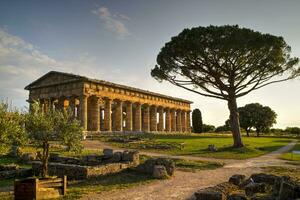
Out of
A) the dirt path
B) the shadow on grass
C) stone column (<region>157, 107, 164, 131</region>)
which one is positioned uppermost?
stone column (<region>157, 107, 164, 131</region>)

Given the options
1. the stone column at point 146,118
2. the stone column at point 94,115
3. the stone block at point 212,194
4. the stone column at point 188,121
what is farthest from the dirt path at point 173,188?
the stone column at point 188,121

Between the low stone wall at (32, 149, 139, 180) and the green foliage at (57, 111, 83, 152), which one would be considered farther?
the low stone wall at (32, 149, 139, 180)

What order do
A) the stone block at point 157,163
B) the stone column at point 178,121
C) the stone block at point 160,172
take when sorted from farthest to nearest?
the stone column at point 178,121
the stone block at point 157,163
the stone block at point 160,172

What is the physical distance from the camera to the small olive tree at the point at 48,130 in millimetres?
15016

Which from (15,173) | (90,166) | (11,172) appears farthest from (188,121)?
(11,172)

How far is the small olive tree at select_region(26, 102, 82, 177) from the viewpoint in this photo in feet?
49.3

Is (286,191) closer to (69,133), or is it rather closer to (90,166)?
(69,133)

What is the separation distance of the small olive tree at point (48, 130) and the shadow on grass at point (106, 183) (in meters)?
1.76

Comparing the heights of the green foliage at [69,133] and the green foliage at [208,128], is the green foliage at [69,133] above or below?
below

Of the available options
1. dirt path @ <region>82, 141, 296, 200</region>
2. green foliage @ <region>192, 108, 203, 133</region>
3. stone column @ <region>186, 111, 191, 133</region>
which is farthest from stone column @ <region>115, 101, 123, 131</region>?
dirt path @ <region>82, 141, 296, 200</region>

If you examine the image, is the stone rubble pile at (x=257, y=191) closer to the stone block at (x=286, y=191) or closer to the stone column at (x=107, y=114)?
the stone block at (x=286, y=191)

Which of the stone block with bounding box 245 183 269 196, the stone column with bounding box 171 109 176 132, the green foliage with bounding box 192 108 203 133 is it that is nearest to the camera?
the stone block with bounding box 245 183 269 196

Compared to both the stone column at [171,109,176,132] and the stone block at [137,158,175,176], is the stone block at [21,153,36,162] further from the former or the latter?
the stone column at [171,109,176,132]

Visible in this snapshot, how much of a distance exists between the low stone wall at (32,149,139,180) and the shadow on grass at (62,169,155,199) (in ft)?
1.21
